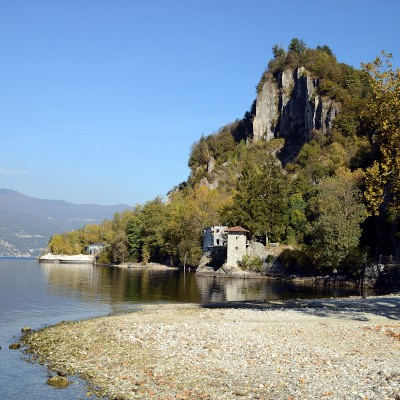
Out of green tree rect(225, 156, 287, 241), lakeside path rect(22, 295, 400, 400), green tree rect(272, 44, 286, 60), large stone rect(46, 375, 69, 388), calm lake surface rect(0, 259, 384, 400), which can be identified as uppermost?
green tree rect(272, 44, 286, 60)

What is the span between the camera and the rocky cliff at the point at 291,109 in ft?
380

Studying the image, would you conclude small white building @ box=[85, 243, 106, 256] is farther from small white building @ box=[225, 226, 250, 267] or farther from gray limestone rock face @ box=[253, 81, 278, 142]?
small white building @ box=[225, 226, 250, 267]

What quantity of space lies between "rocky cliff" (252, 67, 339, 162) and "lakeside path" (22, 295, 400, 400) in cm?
9750

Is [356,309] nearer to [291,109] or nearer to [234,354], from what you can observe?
[234,354]

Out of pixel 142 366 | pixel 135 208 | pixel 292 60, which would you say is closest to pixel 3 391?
pixel 142 366

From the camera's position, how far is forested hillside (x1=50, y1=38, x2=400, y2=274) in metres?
48.0

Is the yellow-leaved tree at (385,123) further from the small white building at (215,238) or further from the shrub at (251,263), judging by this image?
the small white building at (215,238)

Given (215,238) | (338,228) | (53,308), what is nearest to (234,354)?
(53,308)

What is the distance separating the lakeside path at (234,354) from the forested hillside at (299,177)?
9.15 metres

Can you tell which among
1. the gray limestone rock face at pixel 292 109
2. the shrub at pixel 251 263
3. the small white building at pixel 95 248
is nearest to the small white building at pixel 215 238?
the shrub at pixel 251 263

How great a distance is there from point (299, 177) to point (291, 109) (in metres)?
49.5

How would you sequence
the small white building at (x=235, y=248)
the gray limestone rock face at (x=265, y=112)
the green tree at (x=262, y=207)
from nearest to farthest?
the small white building at (x=235, y=248) < the green tree at (x=262, y=207) < the gray limestone rock face at (x=265, y=112)

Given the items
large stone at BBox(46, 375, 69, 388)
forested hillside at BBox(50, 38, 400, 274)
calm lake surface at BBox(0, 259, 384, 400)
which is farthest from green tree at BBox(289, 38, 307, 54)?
large stone at BBox(46, 375, 69, 388)

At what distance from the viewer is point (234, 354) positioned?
54.5 ft
